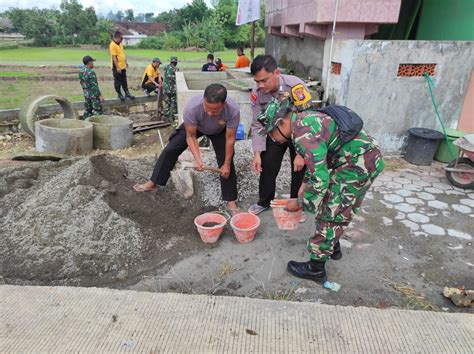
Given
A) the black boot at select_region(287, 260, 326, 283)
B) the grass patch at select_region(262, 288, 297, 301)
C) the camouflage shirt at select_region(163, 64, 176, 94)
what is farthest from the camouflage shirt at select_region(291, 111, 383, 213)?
the camouflage shirt at select_region(163, 64, 176, 94)

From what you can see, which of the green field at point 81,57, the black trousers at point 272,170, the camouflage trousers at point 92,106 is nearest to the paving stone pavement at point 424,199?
the black trousers at point 272,170

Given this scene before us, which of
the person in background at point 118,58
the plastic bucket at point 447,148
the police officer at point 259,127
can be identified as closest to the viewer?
the police officer at point 259,127

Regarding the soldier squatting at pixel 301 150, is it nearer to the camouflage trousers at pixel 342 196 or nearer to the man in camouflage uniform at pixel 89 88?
the camouflage trousers at pixel 342 196

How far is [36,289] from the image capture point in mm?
2504

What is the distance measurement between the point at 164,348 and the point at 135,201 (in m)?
2.18

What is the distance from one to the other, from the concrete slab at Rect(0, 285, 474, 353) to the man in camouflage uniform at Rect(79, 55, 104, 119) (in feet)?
22.1

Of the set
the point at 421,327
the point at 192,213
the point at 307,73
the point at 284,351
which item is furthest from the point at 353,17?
the point at 284,351

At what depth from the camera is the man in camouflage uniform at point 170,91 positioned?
8.88 metres

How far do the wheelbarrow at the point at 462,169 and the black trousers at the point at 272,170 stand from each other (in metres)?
2.26

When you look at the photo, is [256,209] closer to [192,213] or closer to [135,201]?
[192,213]

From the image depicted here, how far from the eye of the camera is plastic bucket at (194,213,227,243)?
3.28 metres

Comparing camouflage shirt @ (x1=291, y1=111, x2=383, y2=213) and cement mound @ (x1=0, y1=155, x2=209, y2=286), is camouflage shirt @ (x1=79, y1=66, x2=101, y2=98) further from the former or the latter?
camouflage shirt @ (x1=291, y1=111, x2=383, y2=213)

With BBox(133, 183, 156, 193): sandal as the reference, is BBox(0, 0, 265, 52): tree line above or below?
above

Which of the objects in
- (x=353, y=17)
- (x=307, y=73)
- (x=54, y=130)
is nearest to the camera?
(x=353, y=17)
